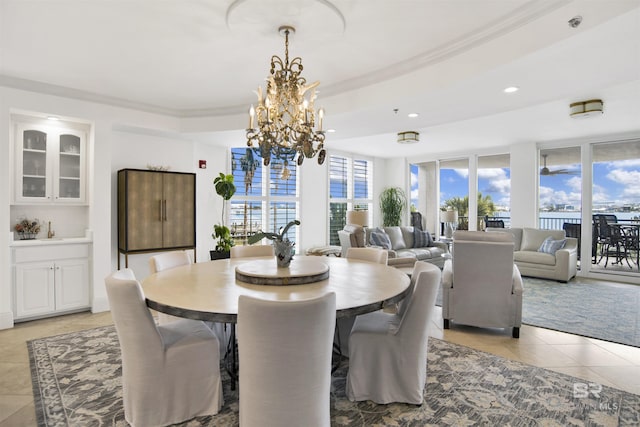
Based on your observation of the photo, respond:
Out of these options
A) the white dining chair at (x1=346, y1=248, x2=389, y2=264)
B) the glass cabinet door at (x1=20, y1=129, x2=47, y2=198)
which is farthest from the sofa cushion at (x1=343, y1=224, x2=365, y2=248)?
the glass cabinet door at (x1=20, y1=129, x2=47, y2=198)

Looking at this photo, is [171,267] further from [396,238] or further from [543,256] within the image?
[543,256]

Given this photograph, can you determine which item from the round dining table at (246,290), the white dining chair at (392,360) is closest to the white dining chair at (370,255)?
the round dining table at (246,290)

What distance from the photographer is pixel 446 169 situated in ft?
28.5

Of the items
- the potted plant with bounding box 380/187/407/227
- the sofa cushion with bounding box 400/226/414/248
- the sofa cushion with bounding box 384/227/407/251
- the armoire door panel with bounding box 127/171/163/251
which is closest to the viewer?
the armoire door panel with bounding box 127/171/163/251

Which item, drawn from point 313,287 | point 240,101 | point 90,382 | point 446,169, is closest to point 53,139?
point 240,101

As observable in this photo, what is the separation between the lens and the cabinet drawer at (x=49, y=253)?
12.5ft

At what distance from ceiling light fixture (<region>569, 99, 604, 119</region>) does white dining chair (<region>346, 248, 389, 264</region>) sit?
3.33 metres

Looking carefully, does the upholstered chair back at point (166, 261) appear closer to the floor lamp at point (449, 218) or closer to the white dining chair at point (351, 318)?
the white dining chair at point (351, 318)

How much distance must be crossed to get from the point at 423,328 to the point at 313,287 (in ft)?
2.39

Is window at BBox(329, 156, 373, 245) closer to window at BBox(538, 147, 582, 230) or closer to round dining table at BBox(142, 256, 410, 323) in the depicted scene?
window at BBox(538, 147, 582, 230)

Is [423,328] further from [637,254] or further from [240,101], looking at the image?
[637,254]

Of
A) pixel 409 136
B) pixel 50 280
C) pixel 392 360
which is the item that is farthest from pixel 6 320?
pixel 409 136

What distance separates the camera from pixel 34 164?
4.10 m

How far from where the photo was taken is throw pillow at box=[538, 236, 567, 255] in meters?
6.18
